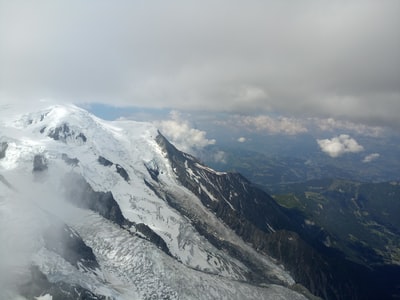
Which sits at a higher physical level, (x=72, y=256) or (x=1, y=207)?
(x=1, y=207)

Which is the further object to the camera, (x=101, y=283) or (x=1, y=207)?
(x=1, y=207)

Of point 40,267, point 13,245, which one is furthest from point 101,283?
point 13,245

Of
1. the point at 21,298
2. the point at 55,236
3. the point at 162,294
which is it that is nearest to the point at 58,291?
the point at 21,298

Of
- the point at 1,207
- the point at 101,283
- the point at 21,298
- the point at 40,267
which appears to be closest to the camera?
the point at 21,298

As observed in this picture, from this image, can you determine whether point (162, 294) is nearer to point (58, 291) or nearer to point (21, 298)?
point (58, 291)

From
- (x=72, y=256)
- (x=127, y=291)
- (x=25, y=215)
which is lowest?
(x=127, y=291)

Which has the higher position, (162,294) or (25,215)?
(25,215)

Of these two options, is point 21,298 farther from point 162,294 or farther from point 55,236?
point 162,294

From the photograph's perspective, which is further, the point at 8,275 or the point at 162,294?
the point at 162,294

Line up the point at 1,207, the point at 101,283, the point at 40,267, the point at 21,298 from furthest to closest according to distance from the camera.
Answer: the point at 1,207, the point at 101,283, the point at 40,267, the point at 21,298
